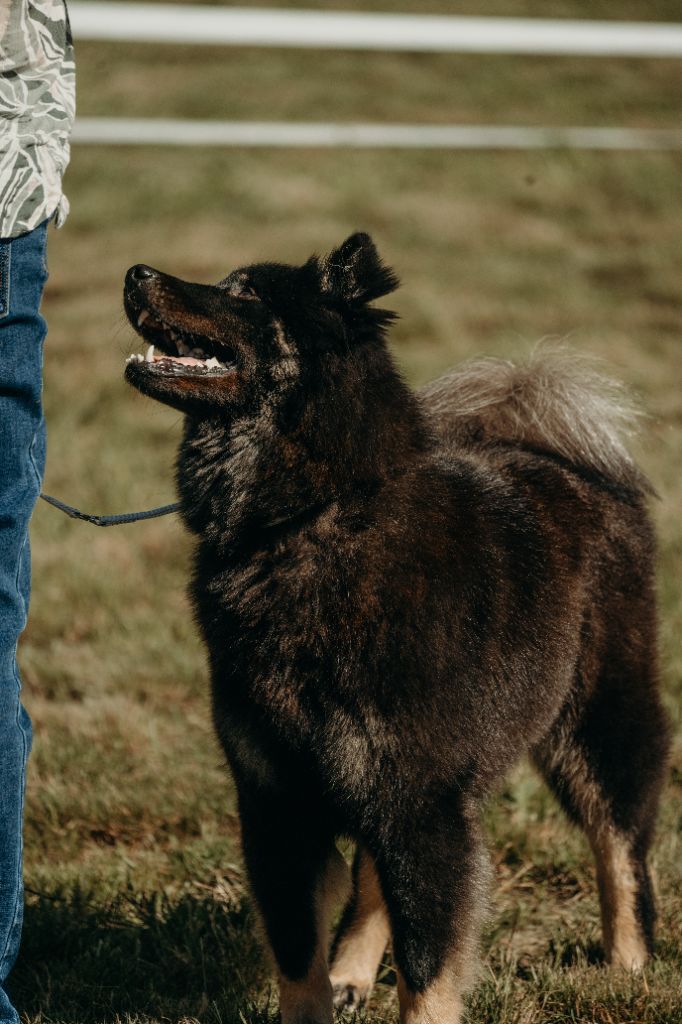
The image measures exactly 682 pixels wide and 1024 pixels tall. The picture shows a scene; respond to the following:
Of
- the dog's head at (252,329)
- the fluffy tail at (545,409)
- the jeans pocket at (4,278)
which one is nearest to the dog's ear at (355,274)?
the dog's head at (252,329)

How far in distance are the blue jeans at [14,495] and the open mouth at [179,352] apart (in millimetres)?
339

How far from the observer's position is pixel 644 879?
10.6 feet

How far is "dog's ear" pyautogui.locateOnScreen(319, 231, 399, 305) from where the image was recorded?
9.09 ft

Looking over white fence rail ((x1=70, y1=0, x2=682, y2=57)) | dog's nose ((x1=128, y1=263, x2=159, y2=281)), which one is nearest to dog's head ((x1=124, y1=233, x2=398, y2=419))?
dog's nose ((x1=128, y1=263, x2=159, y2=281))

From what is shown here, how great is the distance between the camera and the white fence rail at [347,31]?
8.62 m

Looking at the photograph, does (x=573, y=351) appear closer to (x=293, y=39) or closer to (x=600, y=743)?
(x=600, y=743)

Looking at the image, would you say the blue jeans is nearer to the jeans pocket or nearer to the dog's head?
the jeans pocket

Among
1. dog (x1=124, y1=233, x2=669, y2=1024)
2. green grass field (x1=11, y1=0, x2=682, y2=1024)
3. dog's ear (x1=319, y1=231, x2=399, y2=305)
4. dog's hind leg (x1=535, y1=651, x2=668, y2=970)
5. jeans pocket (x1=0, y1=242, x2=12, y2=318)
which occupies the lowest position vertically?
green grass field (x1=11, y1=0, x2=682, y2=1024)

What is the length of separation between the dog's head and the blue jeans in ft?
1.13

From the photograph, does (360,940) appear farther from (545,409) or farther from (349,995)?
(545,409)

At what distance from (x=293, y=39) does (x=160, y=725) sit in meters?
6.45

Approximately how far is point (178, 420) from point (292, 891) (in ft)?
5.23

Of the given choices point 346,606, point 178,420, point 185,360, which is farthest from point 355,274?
point 178,420

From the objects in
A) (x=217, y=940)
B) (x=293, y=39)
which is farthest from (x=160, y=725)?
(x=293, y=39)
